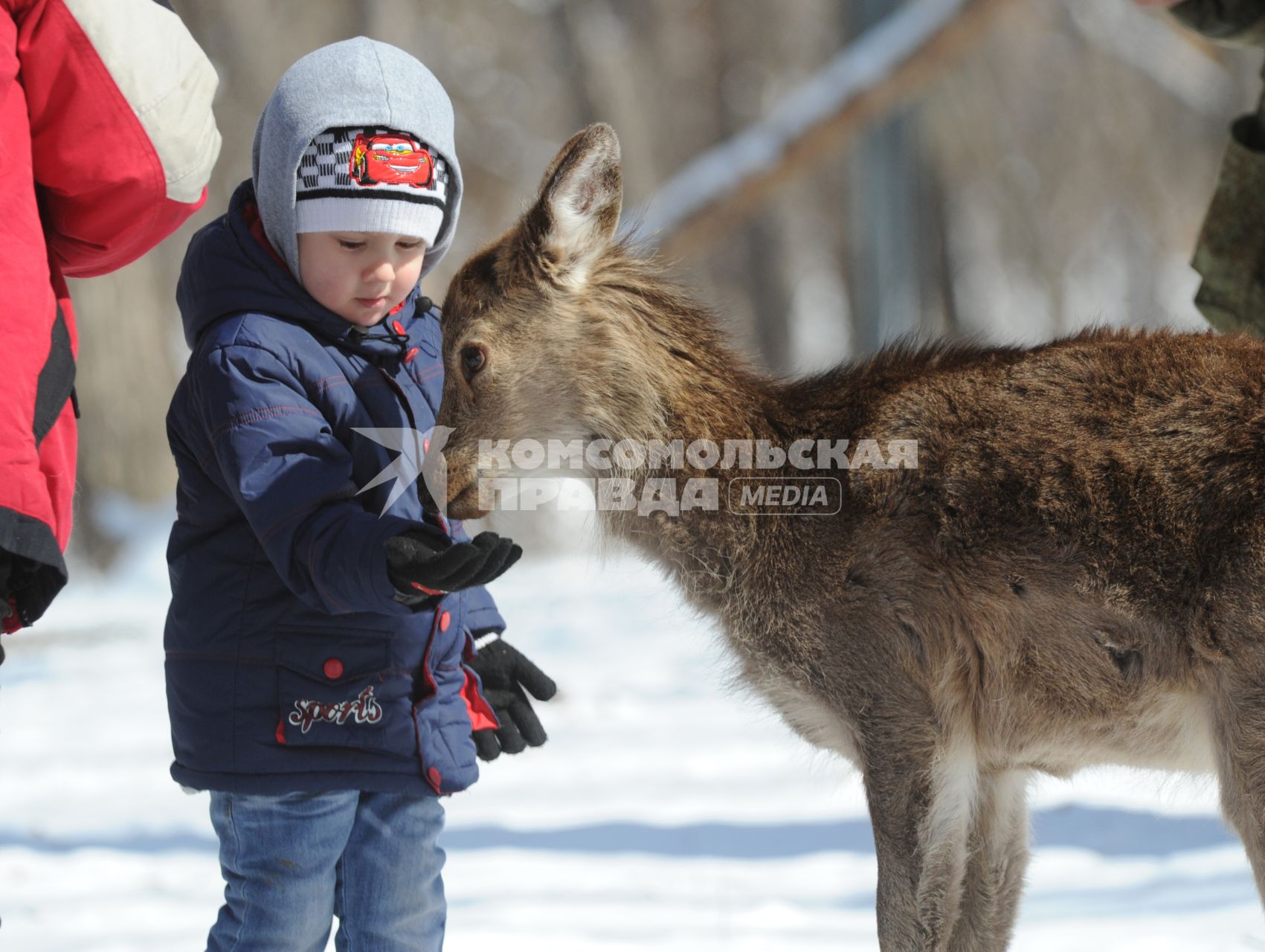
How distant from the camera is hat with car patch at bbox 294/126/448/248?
2988mm

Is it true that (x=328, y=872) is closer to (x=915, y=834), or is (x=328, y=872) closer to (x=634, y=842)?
(x=915, y=834)

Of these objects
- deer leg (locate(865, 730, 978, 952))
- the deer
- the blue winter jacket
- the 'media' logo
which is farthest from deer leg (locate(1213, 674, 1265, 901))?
the blue winter jacket

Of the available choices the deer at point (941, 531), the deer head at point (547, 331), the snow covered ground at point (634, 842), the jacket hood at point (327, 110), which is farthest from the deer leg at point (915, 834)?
the jacket hood at point (327, 110)

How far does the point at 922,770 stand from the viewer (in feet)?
10.8

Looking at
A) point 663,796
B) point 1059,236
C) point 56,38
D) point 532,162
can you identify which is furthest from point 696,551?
point 1059,236

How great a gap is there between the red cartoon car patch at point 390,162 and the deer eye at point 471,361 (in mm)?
667

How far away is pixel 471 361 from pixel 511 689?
3.00 ft

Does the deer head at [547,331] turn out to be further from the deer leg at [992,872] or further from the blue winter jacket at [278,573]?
the deer leg at [992,872]

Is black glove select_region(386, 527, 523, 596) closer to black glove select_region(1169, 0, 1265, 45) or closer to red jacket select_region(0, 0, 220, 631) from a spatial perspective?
red jacket select_region(0, 0, 220, 631)

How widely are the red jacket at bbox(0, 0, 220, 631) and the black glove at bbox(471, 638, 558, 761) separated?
1.17m

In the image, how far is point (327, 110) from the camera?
2998 mm

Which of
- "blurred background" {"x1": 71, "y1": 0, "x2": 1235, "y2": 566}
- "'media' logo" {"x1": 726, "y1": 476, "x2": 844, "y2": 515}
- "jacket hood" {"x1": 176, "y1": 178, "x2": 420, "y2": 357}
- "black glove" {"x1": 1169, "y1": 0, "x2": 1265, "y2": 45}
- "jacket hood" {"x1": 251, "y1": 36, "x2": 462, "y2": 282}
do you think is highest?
"blurred background" {"x1": 71, "y1": 0, "x2": 1235, "y2": 566}

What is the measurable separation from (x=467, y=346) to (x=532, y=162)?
21152 millimetres

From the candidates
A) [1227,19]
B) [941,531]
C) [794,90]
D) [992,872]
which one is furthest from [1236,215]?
[794,90]
